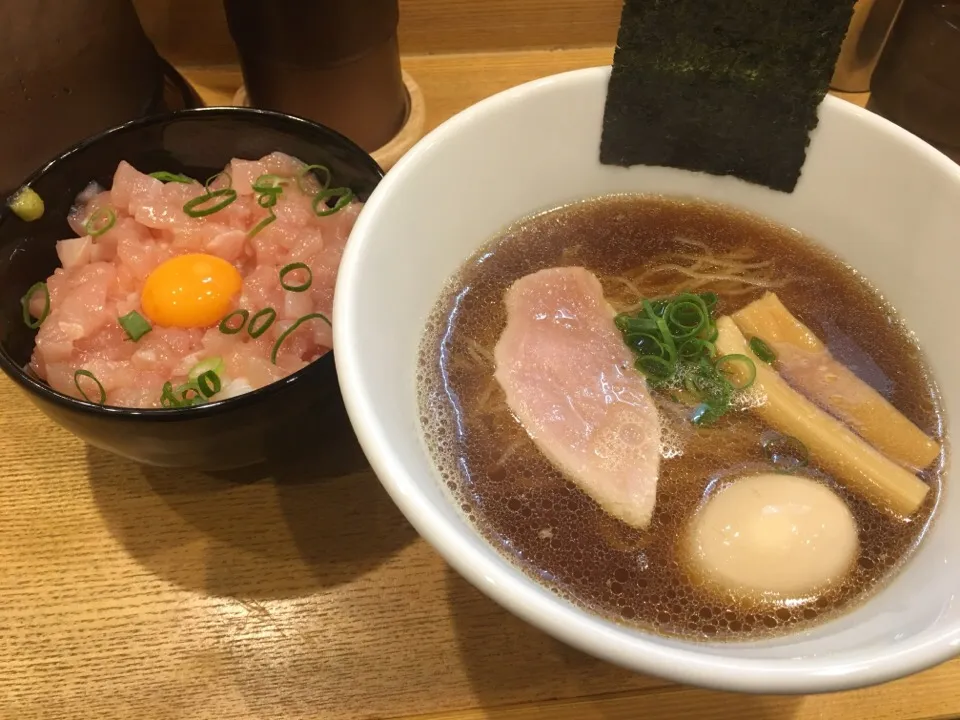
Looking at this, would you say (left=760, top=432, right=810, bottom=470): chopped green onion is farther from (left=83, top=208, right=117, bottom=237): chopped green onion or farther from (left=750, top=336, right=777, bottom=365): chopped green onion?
(left=83, top=208, right=117, bottom=237): chopped green onion

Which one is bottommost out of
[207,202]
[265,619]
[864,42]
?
[265,619]

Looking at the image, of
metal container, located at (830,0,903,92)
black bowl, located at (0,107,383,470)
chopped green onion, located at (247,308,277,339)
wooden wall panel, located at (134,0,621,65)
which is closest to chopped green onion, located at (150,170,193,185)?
black bowl, located at (0,107,383,470)

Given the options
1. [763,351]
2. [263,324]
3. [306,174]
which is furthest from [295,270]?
[763,351]

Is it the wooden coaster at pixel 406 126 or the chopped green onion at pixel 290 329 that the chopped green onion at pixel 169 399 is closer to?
the chopped green onion at pixel 290 329

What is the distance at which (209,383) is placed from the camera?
1.23 meters

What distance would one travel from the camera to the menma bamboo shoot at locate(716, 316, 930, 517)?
106cm

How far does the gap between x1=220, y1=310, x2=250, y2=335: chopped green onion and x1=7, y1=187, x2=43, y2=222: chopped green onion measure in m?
0.37

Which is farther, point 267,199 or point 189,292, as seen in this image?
point 267,199

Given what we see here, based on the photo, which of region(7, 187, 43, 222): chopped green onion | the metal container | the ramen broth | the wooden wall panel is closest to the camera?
the ramen broth

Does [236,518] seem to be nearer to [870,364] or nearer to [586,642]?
[586,642]

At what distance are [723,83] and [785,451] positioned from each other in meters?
0.55

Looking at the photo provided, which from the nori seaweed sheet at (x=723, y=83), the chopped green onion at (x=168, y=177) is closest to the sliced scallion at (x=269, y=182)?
the chopped green onion at (x=168, y=177)

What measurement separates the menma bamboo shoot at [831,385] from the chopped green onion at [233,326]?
0.83 meters

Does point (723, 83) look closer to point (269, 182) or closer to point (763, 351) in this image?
point (763, 351)
